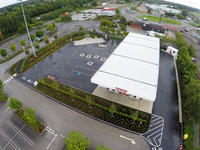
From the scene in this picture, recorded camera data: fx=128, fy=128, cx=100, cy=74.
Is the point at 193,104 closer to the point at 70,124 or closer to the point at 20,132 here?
the point at 70,124

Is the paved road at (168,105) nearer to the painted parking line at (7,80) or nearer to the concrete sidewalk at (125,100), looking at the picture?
the concrete sidewalk at (125,100)

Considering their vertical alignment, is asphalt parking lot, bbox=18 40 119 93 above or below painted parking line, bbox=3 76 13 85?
above

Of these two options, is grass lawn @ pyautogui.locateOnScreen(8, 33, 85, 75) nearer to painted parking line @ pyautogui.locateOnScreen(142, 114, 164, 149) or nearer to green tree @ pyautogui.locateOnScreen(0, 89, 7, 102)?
green tree @ pyautogui.locateOnScreen(0, 89, 7, 102)

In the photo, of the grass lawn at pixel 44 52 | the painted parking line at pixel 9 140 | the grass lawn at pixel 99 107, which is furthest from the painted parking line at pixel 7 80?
the painted parking line at pixel 9 140

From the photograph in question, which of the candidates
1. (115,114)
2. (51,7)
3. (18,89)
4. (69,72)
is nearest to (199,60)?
(115,114)

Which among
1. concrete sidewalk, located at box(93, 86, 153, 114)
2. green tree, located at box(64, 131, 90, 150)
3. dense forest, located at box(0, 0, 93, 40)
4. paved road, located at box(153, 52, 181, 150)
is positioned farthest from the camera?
dense forest, located at box(0, 0, 93, 40)

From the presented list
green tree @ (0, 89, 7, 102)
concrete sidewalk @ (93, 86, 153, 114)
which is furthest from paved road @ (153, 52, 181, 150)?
green tree @ (0, 89, 7, 102)

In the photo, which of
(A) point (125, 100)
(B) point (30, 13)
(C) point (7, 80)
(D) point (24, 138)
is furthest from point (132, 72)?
(B) point (30, 13)
